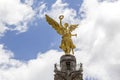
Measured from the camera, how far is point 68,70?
51781 mm

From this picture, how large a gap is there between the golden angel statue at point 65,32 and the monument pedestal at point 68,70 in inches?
38.8

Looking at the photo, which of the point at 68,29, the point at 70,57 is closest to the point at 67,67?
the point at 70,57

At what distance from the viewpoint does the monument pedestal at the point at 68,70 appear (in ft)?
168

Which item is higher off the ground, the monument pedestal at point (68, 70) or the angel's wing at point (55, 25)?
the angel's wing at point (55, 25)

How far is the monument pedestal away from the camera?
51.2 metres

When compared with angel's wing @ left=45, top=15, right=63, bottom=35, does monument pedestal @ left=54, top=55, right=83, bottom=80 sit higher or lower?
lower

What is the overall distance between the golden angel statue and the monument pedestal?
3.23ft

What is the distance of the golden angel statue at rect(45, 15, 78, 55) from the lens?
2111 inches

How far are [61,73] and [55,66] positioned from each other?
1379mm

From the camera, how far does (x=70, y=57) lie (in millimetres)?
53125

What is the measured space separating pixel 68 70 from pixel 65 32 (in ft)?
16.9

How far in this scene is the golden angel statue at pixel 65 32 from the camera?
53.6m

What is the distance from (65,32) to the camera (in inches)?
2130

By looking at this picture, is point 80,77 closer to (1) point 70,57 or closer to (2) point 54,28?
(1) point 70,57
